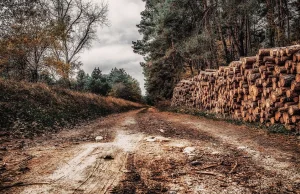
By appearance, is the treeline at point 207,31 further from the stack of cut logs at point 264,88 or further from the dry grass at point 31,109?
the dry grass at point 31,109

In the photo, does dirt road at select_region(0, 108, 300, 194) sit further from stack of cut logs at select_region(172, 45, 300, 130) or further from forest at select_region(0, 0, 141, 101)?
forest at select_region(0, 0, 141, 101)

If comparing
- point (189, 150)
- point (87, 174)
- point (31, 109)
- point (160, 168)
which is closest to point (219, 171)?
point (160, 168)

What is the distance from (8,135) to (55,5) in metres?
21.4

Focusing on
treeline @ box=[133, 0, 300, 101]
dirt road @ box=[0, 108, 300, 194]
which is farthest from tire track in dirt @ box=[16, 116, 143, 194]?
treeline @ box=[133, 0, 300, 101]

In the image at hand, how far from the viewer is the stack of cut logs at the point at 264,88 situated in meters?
5.39

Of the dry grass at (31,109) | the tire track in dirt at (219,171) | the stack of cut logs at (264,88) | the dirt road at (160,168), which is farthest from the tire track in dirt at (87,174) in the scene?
the stack of cut logs at (264,88)

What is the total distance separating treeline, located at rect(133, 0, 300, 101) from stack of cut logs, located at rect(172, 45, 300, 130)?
5.09 m

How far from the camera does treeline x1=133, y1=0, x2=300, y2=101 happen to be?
43.3 feet

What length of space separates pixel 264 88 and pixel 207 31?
29.9 ft

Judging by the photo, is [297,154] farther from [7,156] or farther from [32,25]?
[32,25]

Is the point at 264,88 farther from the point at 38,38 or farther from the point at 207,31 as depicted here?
the point at 38,38

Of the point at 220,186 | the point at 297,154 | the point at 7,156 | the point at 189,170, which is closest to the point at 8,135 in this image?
the point at 7,156

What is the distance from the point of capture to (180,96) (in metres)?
19.5

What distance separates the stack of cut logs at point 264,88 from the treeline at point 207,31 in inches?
200
